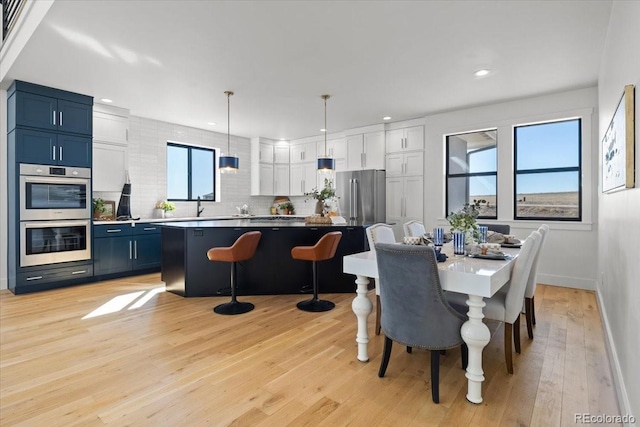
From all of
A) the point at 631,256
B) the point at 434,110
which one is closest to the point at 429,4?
the point at 631,256

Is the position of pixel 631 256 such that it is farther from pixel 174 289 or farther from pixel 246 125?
pixel 246 125

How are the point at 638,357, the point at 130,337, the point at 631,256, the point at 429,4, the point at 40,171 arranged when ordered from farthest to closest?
the point at 40,171, the point at 130,337, the point at 429,4, the point at 631,256, the point at 638,357

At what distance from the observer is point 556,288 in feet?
15.3

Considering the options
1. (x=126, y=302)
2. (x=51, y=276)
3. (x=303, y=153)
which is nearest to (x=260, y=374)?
(x=126, y=302)

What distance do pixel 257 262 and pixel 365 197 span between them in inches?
112

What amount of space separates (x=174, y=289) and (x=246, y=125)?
3.51 metres

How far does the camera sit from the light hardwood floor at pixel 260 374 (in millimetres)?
1870

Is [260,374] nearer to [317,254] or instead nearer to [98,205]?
[317,254]

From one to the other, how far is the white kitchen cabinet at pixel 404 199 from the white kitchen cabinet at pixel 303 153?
2.07m

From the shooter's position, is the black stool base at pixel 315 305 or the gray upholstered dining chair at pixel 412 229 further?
the gray upholstered dining chair at pixel 412 229

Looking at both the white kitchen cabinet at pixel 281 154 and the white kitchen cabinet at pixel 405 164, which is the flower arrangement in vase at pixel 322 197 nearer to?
the white kitchen cabinet at pixel 405 164

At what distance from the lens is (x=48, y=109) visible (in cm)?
445

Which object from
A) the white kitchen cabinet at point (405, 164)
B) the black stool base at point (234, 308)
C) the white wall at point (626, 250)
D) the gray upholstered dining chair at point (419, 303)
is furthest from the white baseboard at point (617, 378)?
the white kitchen cabinet at point (405, 164)

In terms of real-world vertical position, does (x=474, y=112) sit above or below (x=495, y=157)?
above
